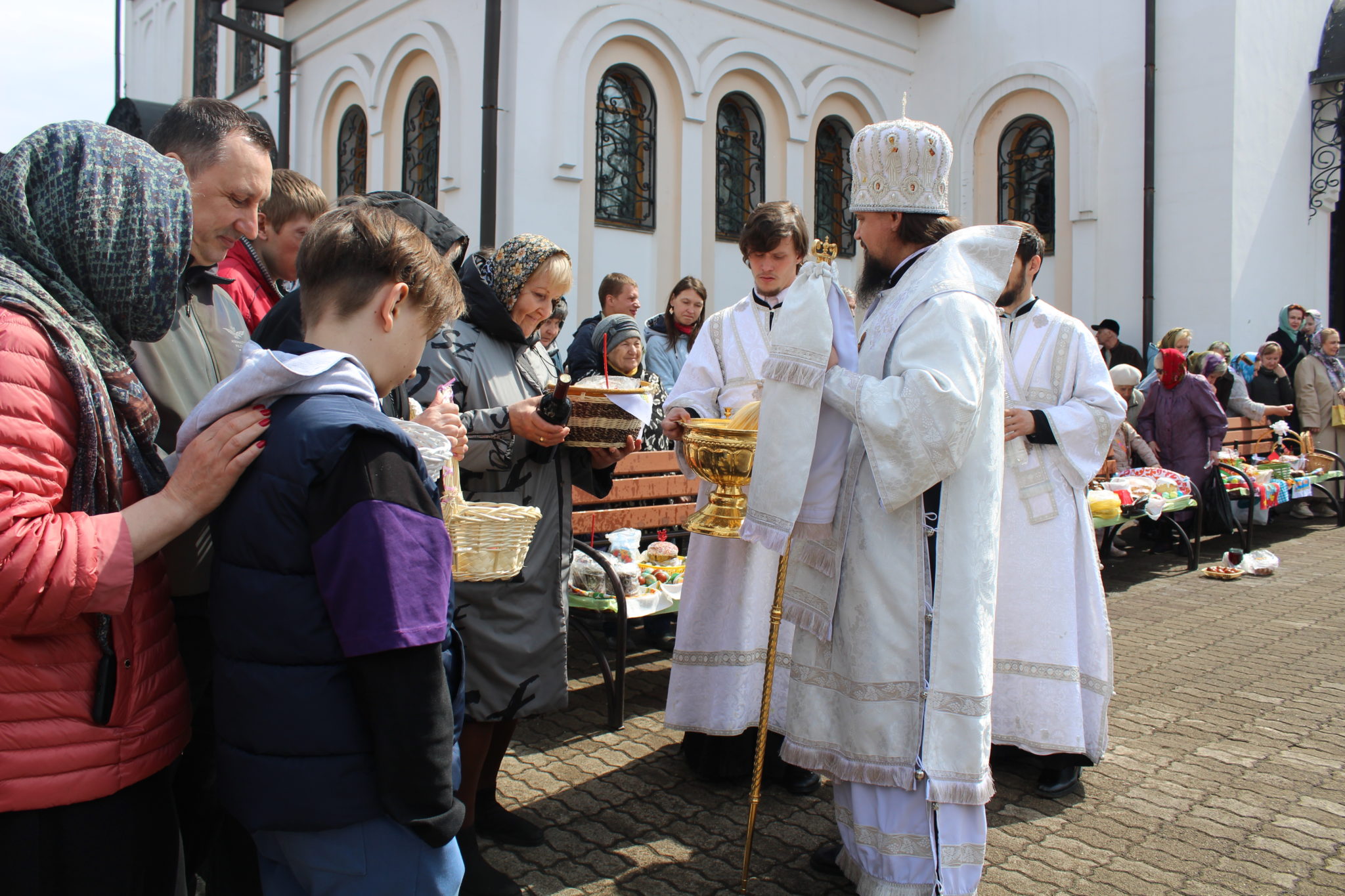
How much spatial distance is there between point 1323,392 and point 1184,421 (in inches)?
157

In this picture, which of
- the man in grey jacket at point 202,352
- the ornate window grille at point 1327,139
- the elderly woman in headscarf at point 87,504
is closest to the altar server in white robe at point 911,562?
the man in grey jacket at point 202,352

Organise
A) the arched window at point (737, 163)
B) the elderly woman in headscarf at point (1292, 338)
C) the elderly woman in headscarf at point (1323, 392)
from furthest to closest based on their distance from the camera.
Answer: the arched window at point (737, 163), the elderly woman in headscarf at point (1292, 338), the elderly woman in headscarf at point (1323, 392)

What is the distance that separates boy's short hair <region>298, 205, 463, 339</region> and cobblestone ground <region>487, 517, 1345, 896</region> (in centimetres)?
194

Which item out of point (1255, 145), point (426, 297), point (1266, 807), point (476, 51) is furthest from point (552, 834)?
point (1255, 145)

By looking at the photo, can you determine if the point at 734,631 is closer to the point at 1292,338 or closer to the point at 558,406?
the point at 558,406

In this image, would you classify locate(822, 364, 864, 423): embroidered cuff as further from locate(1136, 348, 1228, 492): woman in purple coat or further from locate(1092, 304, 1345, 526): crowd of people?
locate(1136, 348, 1228, 492): woman in purple coat

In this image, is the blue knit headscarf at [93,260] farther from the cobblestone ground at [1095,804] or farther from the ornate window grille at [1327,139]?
the ornate window grille at [1327,139]

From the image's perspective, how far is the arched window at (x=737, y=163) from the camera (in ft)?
39.2

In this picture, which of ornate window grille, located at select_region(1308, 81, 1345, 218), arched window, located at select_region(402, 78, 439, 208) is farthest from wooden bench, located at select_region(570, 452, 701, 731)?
ornate window grille, located at select_region(1308, 81, 1345, 218)

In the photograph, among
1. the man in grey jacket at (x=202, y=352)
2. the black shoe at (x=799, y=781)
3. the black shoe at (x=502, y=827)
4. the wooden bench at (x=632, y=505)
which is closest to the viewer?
the man in grey jacket at (x=202, y=352)

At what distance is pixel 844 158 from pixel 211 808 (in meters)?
12.6

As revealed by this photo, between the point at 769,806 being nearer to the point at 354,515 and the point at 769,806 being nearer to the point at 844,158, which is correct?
the point at 354,515

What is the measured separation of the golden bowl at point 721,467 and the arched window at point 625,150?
319 inches

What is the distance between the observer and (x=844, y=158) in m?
13.2
